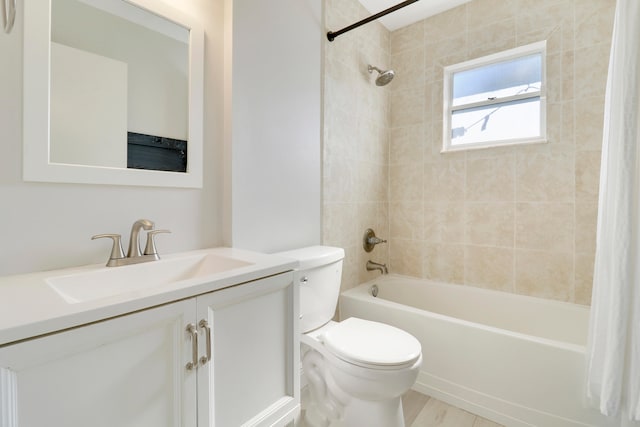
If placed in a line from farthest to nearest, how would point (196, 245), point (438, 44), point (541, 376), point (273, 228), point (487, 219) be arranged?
point (438, 44) < point (487, 219) < point (273, 228) < point (541, 376) < point (196, 245)

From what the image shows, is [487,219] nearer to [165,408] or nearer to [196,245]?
[196,245]

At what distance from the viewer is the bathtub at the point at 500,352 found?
1.33 metres

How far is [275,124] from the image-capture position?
149 centimetres

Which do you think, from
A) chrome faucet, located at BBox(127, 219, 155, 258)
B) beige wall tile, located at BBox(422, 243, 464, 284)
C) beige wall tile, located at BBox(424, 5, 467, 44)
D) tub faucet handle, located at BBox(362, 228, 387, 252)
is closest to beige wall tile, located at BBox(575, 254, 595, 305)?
beige wall tile, located at BBox(422, 243, 464, 284)

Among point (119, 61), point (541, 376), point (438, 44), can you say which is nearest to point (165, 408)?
point (119, 61)

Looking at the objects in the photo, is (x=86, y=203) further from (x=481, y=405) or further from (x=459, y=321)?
(x=481, y=405)

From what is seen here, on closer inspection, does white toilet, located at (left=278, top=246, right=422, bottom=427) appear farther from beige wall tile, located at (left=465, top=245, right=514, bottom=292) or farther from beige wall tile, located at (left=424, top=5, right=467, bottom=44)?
beige wall tile, located at (left=424, top=5, right=467, bottom=44)

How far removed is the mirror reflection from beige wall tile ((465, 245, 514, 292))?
2.00m

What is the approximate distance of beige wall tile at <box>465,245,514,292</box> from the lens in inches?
78.3

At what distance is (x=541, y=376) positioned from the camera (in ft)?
4.51

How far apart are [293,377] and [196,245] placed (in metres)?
0.68

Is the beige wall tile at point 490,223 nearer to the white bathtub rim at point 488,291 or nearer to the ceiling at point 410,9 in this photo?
the white bathtub rim at point 488,291

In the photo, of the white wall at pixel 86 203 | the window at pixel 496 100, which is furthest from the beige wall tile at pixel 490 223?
the white wall at pixel 86 203

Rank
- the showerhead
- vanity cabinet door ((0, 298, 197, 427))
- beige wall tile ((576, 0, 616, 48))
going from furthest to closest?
the showerhead → beige wall tile ((576, 0, 616, 48)) → vanity cabinet door ((0, 298, 197, 427))
